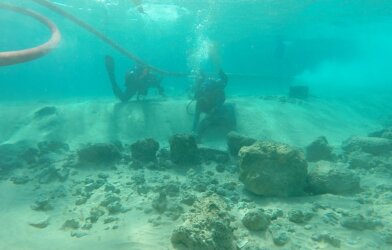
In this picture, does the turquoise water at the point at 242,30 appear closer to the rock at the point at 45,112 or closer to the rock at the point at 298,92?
the rock at the point at 45,112

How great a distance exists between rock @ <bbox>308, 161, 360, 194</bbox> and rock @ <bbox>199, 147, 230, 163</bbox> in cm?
275

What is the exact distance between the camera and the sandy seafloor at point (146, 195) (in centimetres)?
504

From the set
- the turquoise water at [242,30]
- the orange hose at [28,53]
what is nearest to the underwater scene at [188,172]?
the orange hose at [28,53]

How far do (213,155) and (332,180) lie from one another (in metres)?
3.46

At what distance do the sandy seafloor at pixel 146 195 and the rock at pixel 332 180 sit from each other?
0.24m

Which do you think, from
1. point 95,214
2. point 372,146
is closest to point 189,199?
point 95,214

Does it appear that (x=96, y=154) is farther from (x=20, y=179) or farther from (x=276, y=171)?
(x=276, y=171)

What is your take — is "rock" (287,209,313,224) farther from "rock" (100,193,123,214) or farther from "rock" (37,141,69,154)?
"rock" (37,141,69,154)

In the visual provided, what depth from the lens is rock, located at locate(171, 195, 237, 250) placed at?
13.8 ft

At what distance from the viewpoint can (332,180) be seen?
21.9ft

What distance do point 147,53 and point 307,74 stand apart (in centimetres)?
3705

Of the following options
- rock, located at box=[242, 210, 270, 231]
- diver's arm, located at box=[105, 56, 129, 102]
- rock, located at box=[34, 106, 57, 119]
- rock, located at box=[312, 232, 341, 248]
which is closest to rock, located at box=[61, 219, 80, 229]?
rock, located at box=[242, 210, 270, 231]

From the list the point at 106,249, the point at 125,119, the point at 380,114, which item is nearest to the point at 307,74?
the point at 380,114

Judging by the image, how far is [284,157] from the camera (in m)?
6.48
